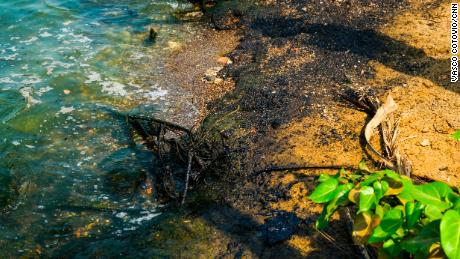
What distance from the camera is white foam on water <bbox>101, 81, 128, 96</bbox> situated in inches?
271

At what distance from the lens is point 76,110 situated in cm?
645

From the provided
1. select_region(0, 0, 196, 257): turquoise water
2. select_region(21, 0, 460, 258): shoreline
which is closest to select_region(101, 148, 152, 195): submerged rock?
select_region(0, 0, 196, 257): turquoise water

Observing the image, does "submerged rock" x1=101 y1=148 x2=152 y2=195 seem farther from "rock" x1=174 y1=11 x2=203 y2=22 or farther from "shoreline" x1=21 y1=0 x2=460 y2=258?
"rock" x1=174 y1=11 x2=203 y2=22

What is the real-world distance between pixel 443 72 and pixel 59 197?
5054 mm

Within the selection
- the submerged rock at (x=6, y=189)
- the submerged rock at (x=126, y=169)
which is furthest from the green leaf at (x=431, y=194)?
the submerged rock at (x=6, y=189)

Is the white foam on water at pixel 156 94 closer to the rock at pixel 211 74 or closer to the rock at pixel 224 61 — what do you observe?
the rock at pixel 211 74

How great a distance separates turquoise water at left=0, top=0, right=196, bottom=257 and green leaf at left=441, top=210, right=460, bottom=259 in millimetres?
3156

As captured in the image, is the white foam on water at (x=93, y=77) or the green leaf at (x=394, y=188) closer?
the green leaf at (x=394, y=188)

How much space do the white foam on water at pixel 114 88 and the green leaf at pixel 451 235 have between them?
573 centimetres

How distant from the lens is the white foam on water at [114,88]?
6.89 meters

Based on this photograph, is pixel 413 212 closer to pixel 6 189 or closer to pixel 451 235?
pixel 451 235

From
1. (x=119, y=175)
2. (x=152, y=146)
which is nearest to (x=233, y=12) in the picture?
(x=152, y=146)

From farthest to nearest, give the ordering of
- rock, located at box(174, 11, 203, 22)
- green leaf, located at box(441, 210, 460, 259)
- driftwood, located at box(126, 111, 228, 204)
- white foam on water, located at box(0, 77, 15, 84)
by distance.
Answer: rock, located at box(174, 11, 203, 22) < white foam on water, located at box(0, 77, 15, 84) < driftwood, located at box(126, 111, 228, 204) < green leaf, located at box(441, 210, 460, 259)

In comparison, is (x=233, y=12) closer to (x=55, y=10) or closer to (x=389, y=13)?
(x=389, y=13)
